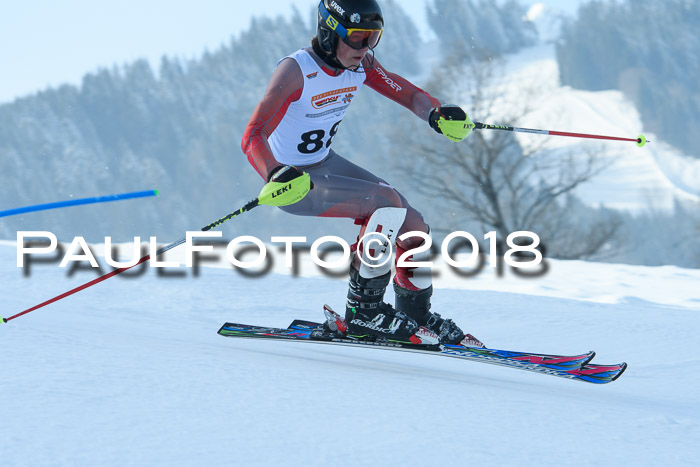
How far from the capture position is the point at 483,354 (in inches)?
159

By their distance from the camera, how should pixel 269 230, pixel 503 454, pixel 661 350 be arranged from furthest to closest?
pixel 269 230 < pixel 661 350 < pixel 503 454

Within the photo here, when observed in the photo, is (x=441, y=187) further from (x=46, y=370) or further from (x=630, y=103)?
(x=630, y=103)

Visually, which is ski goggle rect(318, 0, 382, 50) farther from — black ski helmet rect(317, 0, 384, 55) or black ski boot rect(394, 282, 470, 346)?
black ski boot rect(394, 282, 470, 346)

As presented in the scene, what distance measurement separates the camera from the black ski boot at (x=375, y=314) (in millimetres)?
4188

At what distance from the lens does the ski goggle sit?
3887 mm

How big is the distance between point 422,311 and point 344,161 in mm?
1042

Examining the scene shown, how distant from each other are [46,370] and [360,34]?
2.33m

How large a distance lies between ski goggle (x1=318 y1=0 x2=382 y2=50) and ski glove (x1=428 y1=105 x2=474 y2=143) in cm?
68

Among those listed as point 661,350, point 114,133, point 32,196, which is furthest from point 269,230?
point 661,350

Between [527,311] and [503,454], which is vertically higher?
[527,311]

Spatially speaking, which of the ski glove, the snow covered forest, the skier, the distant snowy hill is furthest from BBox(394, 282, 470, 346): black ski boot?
the distant snowy hill

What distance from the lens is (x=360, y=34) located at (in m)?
3.92

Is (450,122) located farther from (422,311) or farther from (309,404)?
(309,404)

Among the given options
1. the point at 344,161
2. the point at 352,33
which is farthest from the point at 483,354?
the point at 352,33
